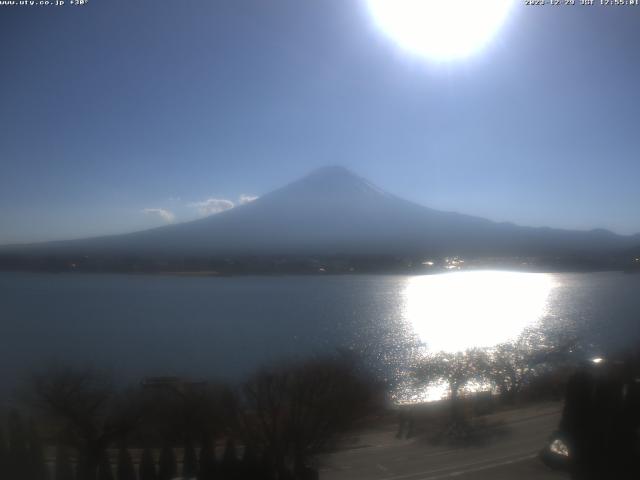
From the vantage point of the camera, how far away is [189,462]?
1970 millimetres

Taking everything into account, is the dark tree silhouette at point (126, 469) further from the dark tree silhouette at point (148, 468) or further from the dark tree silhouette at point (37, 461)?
the dark tree silhouette at point (37, 461)

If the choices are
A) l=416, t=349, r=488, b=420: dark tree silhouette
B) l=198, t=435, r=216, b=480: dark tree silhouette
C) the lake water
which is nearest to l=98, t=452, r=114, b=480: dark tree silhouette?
l=198, t=435, r=216, b=480: dark tree silhouette

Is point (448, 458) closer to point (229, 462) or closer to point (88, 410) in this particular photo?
point (229, 462)

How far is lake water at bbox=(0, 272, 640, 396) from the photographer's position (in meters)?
3.06

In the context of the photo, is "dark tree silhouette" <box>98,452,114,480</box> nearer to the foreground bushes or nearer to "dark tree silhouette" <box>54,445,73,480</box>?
the foreground bushes

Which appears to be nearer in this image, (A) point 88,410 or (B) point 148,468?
(B) point 148,468

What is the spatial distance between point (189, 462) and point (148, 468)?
16cm

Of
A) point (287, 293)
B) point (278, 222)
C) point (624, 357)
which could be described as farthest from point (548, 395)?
point (278, 222)

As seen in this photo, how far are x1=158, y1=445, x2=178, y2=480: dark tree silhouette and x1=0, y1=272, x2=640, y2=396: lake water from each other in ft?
1.97

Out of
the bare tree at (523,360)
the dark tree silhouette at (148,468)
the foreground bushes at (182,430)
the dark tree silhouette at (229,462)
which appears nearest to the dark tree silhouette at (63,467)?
the foreground bushes at (182,430)

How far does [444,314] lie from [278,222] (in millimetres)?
4503

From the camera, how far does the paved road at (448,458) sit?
6.25ft

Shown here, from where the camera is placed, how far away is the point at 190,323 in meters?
4.29

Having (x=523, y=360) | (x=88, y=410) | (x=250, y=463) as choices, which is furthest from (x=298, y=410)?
(x=523, y=360)
